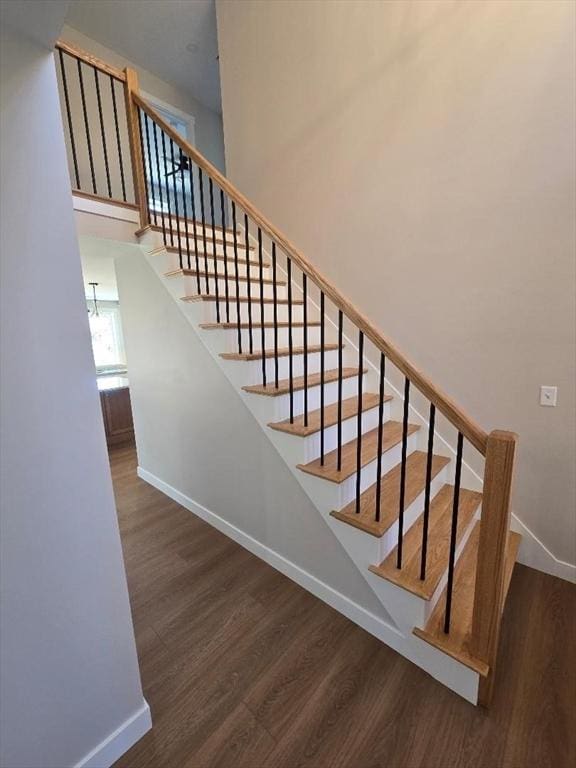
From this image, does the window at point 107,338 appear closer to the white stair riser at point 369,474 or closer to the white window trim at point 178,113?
the white window trim at point 178,113

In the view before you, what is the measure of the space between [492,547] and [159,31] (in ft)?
18.2

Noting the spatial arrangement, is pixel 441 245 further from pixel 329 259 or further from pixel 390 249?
pixel 329 259

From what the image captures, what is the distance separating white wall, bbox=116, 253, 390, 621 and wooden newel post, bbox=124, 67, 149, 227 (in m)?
0.41

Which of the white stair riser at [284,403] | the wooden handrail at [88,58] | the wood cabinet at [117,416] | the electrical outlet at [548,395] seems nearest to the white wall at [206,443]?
the white stair riser at [284,403]

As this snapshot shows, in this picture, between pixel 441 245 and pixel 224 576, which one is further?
pixel 441 245

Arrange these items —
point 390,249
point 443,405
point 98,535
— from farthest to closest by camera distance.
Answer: point 390,249
point 443,405
point 98,535

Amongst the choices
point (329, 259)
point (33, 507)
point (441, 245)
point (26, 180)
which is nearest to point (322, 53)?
point (329, 259)

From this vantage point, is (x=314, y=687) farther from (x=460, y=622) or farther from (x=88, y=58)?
(x=88, y=58)

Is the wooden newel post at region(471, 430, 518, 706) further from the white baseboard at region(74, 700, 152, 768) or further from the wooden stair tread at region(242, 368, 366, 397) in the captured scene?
the white baseboard at region(74, 700, 152, 768)

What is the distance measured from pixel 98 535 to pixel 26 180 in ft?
3.40

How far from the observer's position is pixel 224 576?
2072 mm

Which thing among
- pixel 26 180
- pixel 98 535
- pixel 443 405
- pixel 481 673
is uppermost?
pixel 26 180

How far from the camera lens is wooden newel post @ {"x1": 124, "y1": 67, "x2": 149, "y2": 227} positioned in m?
2.62

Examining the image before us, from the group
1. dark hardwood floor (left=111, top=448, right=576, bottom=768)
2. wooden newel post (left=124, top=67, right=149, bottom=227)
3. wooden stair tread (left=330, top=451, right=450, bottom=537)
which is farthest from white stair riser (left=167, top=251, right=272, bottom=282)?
dark hardwood floor (left=111, top=448, right=576, bottom=768)
